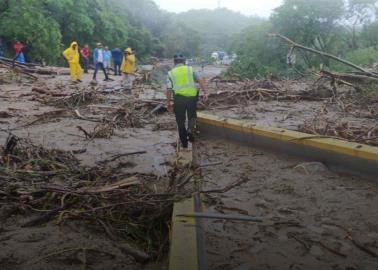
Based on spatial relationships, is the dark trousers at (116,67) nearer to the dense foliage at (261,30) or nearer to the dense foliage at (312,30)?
the dense foliage at (261,30)

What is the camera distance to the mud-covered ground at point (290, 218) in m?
3.83

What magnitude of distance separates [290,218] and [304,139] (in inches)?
86.8

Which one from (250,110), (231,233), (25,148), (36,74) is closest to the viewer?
(231,233)

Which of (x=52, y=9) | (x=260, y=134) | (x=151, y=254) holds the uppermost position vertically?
(x=52, y=9)

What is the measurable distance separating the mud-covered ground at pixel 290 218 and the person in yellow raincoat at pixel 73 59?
508 inches

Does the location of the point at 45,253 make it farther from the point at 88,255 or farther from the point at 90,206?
the point at 90,206

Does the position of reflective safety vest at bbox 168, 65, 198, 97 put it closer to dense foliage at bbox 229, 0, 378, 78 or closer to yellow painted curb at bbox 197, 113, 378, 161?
yellow painted curb at bbox 197, 113, 378, 161

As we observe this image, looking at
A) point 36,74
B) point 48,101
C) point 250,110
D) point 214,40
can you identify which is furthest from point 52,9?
point 214,40

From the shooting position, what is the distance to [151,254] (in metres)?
3.86

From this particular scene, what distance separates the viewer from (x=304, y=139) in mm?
6609

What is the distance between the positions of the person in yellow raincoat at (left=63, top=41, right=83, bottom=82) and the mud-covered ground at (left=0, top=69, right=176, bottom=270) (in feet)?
8.74

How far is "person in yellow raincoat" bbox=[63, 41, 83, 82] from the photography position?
1808cm

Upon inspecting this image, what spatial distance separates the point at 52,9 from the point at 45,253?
121 ft

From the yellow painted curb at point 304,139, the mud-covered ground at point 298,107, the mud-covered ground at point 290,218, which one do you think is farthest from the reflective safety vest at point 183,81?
the mud-covered ground at point 298,107
